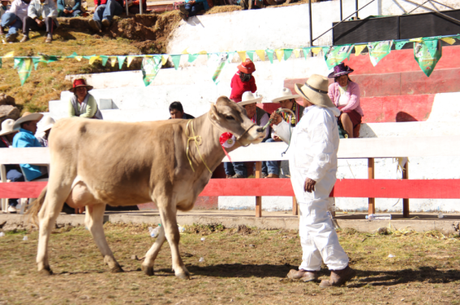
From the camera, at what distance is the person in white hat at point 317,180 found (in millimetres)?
4867

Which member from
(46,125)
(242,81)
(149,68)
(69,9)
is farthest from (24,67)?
(69,9)

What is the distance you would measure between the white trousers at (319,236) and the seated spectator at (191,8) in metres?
10.9

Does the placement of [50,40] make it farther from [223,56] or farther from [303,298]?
[303,298]

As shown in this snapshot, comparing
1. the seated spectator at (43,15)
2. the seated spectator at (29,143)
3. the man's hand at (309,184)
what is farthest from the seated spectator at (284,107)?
the seated spectator at (43,15)

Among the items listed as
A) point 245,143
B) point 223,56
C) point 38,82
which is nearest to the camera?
point 245,143

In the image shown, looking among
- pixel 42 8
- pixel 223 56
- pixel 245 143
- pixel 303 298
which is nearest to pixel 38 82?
pixel 42 8

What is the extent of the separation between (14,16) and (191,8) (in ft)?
17.8

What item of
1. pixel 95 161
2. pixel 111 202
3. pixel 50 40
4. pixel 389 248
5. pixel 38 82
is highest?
pixel 50 40

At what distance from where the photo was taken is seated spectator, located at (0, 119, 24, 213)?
905 cm

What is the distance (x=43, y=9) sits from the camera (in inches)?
592

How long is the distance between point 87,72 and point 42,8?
271 centimetres

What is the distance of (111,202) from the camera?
570 centimetres

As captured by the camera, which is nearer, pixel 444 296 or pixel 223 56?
pixel 444 296

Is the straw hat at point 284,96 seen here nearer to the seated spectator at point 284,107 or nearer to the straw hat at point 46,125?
the seated spectator at point 284,107
